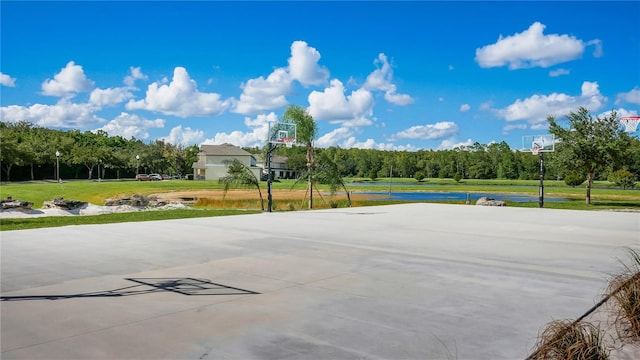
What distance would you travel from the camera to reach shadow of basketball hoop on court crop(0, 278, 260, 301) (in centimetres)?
580

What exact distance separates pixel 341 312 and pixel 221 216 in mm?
12193

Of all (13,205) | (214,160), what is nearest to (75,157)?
(214,160)

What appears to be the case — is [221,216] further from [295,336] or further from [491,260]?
[295,336]

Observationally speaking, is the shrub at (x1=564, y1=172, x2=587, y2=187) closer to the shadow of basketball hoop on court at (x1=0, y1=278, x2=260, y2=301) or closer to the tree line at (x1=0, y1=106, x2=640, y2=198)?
the tree line at (x1=0, y1=106, x2=640, y2=198)

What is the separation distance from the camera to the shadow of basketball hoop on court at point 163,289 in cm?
580

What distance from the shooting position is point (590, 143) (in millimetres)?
26109

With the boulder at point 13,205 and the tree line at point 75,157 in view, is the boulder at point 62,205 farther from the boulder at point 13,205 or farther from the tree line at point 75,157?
the tree line at point 75,157

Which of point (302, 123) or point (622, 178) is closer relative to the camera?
point (302, 123)

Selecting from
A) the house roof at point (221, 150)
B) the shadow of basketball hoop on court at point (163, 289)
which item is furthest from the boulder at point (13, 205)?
the house roof at point (221, 150)

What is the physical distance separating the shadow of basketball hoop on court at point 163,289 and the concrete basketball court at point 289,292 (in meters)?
0.02

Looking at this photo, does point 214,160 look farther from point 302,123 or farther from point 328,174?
point 328,174

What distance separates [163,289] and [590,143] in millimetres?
25431

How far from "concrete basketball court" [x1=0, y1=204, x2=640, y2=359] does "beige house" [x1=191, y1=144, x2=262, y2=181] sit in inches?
2541

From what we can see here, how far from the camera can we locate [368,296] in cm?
598
